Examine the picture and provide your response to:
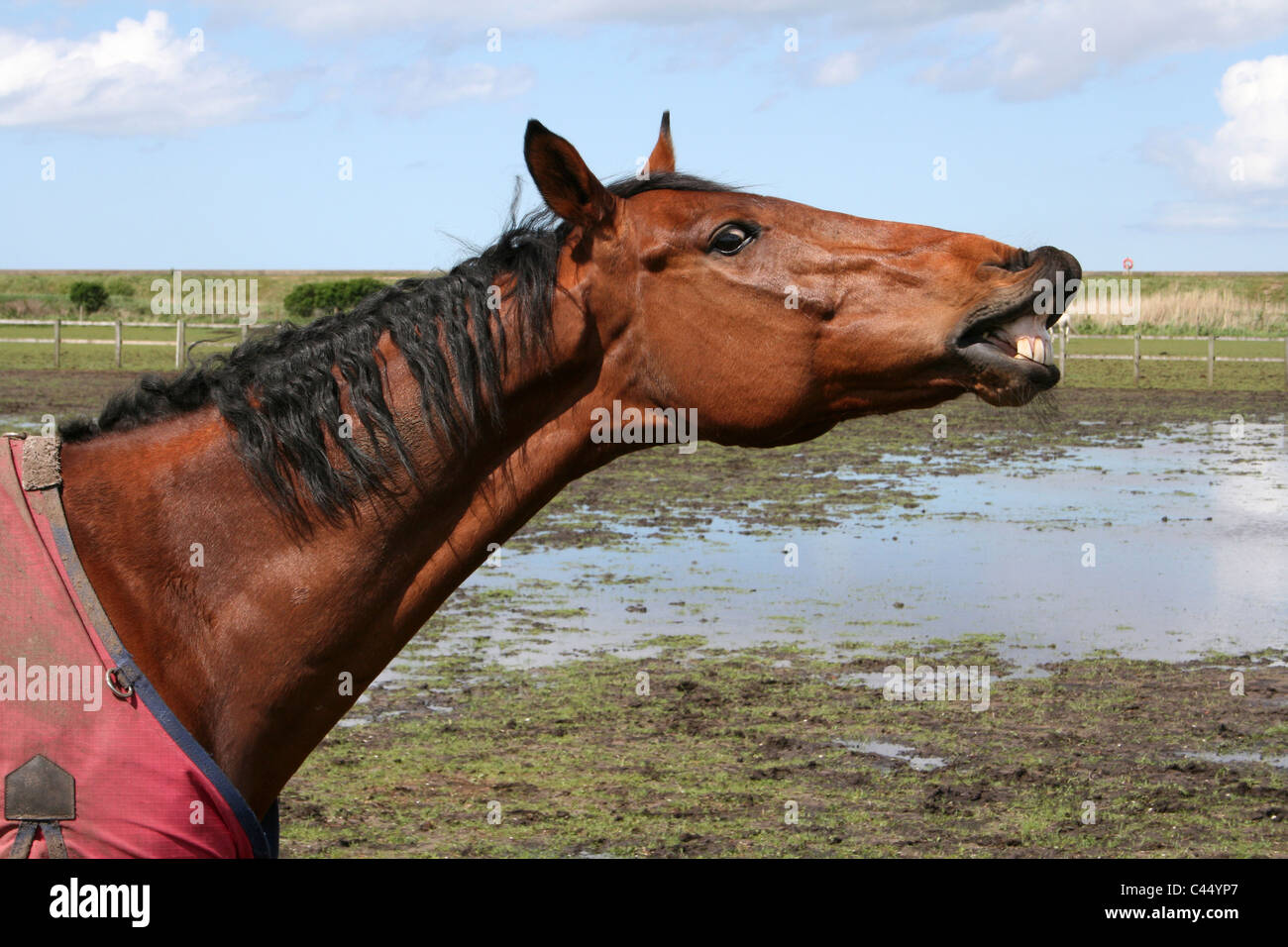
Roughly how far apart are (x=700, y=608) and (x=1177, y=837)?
443 centimetres

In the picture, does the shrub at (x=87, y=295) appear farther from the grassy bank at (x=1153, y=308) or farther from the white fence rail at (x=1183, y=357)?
the white fence rail at (x=1183, y=357)

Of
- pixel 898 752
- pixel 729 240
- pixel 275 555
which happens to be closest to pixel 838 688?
pixel 898 752

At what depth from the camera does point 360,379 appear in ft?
7.48

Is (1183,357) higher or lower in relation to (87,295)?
lower

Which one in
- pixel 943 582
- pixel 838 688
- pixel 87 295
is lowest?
pixel 838 688

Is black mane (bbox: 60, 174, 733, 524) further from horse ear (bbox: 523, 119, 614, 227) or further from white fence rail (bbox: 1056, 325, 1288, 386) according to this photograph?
white fence rail (bbox: 1056, 325, 1288, 386)

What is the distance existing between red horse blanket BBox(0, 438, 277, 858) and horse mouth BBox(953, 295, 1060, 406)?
1.64 m

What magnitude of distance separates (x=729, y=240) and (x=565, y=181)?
0.36 meters

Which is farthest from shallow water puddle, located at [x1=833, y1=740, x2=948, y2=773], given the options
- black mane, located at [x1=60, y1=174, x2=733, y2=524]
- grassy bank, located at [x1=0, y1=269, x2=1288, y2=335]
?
grassy bank, located at [x1=0, y1=269, x2=1288, y2=335]

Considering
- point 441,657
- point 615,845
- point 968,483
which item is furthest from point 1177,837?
point 968,483

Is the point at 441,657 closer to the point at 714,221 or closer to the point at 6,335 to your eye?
the point at 714,221

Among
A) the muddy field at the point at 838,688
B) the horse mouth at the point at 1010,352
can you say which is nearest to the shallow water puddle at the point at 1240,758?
the muddy field at the point at 838,688

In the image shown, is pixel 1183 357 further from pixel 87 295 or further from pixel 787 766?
pixel 87 295

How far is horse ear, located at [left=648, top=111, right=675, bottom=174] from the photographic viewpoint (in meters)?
2.81
